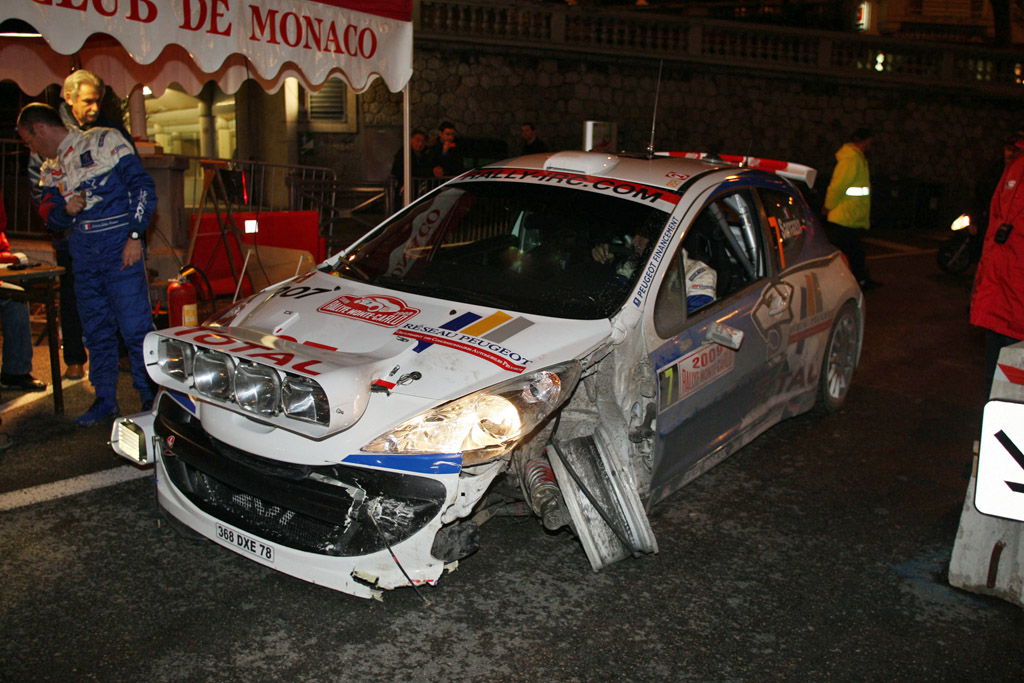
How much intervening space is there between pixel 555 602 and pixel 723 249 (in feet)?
7.24

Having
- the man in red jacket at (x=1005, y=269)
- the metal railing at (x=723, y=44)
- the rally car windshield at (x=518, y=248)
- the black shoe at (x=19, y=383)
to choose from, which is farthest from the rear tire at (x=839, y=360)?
the metal railing at (x=723, y=44)

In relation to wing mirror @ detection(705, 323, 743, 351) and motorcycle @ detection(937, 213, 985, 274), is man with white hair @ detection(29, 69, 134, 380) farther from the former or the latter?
motorcycle @ detection(937, 213, 985, 274)

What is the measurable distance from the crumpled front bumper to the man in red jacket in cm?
336

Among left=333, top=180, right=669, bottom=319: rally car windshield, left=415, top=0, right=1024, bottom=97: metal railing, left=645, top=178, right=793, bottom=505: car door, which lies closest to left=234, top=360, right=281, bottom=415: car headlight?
left=333, top=180, right=669, bottom=319: rally car windshield

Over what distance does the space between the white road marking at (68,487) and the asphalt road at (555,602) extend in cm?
4

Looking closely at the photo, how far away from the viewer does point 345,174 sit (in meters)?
19.2

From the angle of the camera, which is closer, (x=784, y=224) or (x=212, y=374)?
(x=212, y=374)

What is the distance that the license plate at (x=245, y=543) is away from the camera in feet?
10.9

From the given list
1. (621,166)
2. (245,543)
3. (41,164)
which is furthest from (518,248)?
(41,164)

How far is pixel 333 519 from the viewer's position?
125 inches

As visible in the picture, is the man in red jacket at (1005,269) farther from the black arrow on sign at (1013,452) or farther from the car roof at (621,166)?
the black arrow on sign at (1013,452)

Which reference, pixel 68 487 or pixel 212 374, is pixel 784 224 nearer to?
pixel 212 374

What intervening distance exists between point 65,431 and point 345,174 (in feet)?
47.6

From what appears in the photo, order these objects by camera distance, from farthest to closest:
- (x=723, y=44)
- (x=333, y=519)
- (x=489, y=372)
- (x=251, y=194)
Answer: (x=723, y=44), (x=251, y=194), (x=489, y=372), (x=333, y=519)
